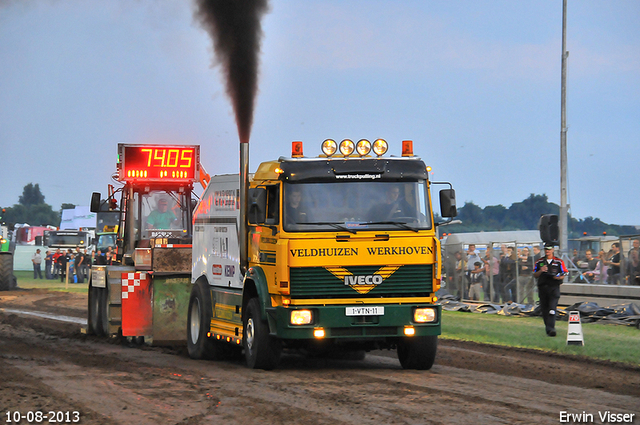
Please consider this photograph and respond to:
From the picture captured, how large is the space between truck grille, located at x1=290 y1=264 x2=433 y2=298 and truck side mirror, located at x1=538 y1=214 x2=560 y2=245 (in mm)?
6633

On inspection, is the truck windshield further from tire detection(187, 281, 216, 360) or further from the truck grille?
tire detection(187, 281, 216, 360)

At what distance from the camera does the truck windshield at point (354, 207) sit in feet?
41.3

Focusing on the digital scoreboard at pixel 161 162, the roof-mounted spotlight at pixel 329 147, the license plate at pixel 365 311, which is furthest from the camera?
the digital scoreboard at pixel 161 162

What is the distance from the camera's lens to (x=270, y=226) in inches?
501

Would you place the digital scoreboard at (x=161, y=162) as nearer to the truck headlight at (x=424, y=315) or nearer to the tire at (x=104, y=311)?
the tire at (x=104, y=311)

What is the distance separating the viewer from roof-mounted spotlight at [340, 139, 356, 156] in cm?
1324

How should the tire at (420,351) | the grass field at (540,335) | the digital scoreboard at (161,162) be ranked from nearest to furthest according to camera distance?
the tire at (420,351) → the grass field at (540,335) → the digital scoreboard at (161,162)

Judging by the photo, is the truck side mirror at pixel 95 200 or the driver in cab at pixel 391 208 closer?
the driver in cab at pixel 391 208

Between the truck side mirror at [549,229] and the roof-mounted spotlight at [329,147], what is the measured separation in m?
6.96

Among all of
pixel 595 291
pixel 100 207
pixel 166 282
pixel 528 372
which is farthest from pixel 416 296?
pixel 595 291

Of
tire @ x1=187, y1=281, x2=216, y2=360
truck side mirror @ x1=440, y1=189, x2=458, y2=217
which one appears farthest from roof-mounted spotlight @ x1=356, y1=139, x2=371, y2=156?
tire @ x1=187, y1=281, x2=216, y2=360

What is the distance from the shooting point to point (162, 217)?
1897 cm

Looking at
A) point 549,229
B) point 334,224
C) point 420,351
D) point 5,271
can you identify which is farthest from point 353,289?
point 5,271

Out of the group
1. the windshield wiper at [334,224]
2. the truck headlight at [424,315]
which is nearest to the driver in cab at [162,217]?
the windshield wiper at [334,224]
